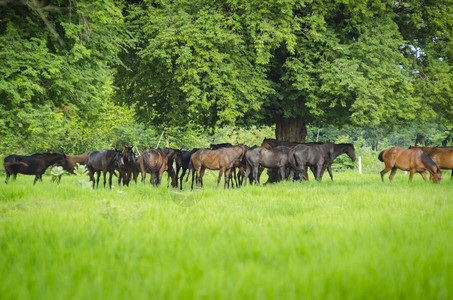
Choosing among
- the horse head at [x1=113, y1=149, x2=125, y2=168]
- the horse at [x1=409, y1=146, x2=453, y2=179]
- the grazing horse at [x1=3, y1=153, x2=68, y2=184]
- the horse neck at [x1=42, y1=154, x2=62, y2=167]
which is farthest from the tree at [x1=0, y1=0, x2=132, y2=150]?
the horse at [x1=409, y1=146, x2=453, y2=179]

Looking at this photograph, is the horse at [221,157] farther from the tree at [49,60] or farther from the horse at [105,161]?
the tree at [49,60]

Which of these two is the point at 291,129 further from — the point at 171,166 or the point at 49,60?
the point at 49,60

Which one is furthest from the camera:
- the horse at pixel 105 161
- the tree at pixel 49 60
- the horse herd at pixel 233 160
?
the horse at pixel 105 161

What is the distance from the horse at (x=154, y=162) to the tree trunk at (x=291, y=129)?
7.59 m

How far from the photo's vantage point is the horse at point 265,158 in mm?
15250

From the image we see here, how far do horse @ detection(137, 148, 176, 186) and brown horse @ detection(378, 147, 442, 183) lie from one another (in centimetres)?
867

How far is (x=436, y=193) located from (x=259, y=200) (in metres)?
5.12

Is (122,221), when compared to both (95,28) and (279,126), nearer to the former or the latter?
(95,28)

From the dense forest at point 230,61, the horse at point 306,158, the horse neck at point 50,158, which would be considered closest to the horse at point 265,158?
the horse at point 306,158

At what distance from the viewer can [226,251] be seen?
5.05 meters

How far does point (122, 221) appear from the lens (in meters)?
6.98

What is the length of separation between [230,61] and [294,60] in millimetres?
2951

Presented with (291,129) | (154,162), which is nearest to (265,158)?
(154,162)

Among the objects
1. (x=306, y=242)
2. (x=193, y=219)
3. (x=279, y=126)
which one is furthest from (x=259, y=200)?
(x=279, y=126)
